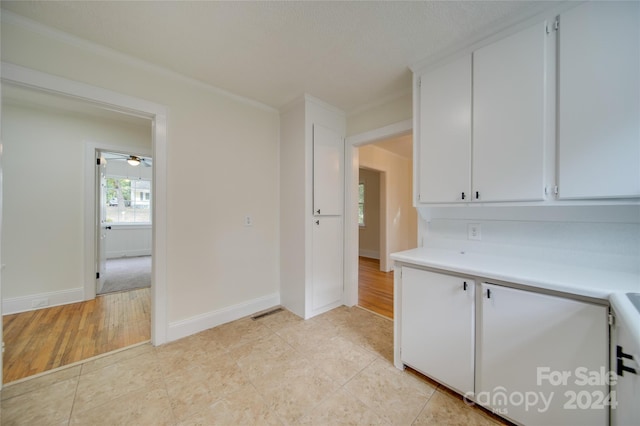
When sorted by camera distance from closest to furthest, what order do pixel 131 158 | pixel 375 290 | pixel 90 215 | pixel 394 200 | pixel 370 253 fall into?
pixel 90 215, pixel 375 290, pixel 131 158, pixel 394 200, pixel 370 253

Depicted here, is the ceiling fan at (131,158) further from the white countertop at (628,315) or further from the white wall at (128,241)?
the white countertop at (628,315)

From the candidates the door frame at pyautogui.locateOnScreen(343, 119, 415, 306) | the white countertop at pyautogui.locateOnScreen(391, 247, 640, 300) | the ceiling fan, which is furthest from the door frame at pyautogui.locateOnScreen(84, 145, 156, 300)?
the white countertop at pyautogui.locateOnScreen(391, 247, 640, 300)

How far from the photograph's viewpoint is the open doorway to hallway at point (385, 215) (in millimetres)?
3811

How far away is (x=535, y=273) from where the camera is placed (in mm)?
1275

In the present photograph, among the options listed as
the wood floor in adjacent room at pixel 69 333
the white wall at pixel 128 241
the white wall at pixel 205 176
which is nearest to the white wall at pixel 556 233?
the white wall at pixel 205 176

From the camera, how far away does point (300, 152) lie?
2.64 metres

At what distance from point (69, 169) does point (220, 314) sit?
111 inches

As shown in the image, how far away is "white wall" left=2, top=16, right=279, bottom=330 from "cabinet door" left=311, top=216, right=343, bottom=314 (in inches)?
23.3

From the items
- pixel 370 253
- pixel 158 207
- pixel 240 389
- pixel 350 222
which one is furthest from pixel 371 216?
pixel 240 389

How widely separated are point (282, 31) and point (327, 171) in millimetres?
1458

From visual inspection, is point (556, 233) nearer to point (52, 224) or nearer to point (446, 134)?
point (446, 134)

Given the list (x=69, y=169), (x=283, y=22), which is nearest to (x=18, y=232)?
(x=69, y=169)

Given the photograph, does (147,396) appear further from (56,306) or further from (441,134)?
(441,134)

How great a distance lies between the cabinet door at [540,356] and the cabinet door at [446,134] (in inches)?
30.2
